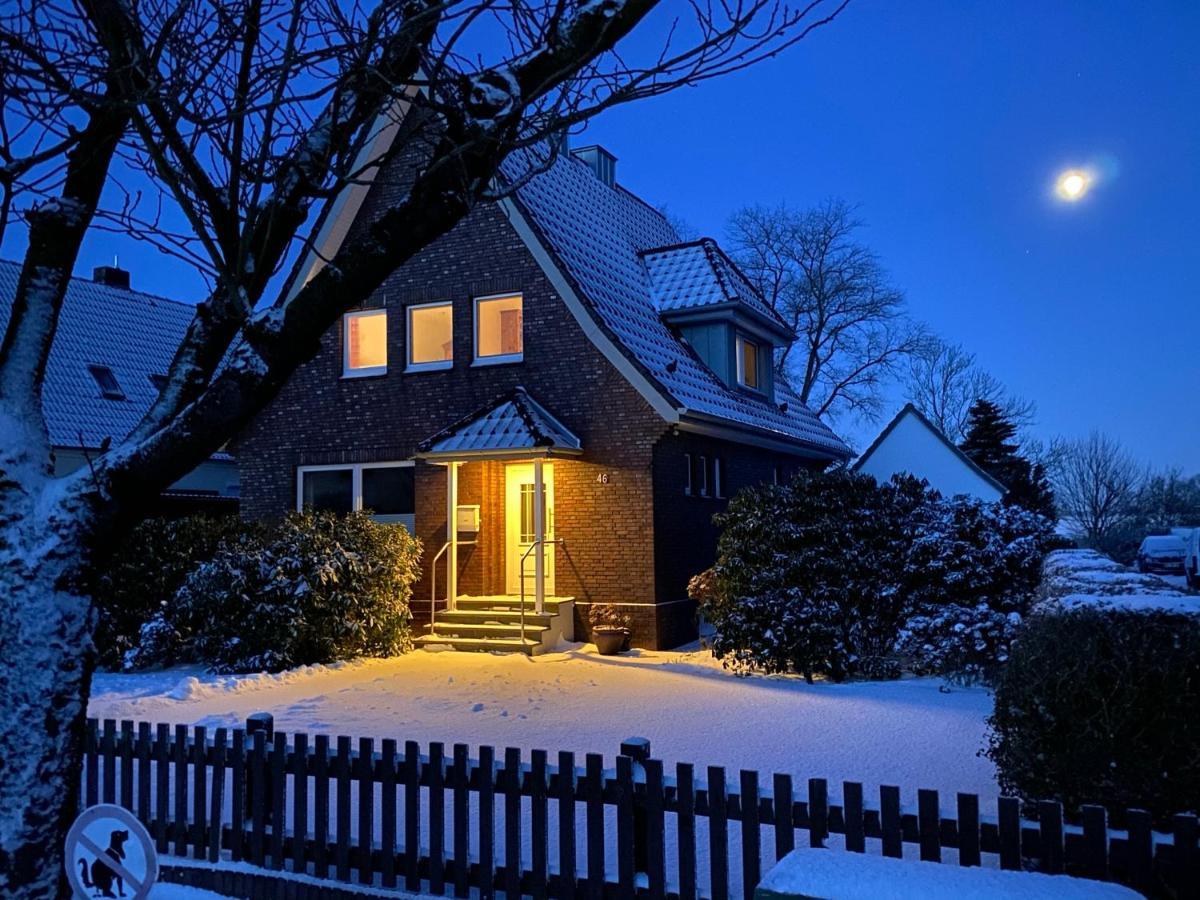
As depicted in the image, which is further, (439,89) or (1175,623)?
(1175,623)

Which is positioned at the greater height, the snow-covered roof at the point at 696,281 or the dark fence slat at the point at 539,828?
the snow-covered roof at the point at 696,281

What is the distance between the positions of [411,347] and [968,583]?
10.4m

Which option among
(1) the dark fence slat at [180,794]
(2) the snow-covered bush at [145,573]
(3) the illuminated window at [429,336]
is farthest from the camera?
(3) the illuminated window at [429,336]

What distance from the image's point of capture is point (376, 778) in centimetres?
538

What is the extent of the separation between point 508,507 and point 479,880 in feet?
38.2

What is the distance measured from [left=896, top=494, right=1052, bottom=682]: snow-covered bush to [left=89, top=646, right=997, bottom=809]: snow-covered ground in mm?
502

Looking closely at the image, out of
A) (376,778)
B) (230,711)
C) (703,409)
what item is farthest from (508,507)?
(376,778)

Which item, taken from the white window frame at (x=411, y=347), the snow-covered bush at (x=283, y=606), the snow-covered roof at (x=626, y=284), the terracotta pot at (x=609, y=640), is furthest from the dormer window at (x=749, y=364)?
the snow-covered bush at (x=283, y=606)

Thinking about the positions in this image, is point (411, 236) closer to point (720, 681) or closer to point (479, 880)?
point (479, 880)

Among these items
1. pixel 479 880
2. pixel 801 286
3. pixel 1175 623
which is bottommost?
pixel 479 880

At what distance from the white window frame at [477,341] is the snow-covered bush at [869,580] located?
5.47 metres

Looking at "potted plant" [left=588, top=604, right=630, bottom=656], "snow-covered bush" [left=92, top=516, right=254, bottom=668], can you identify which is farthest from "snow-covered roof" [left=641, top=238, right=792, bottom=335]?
"snow-covered bush" [left=92, top=516, right=254, bottom=668]

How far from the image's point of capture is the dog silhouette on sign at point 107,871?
3.58 m

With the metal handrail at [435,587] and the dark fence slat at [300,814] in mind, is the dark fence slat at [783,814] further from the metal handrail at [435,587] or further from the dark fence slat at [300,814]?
the metal handrail at [435,587]
